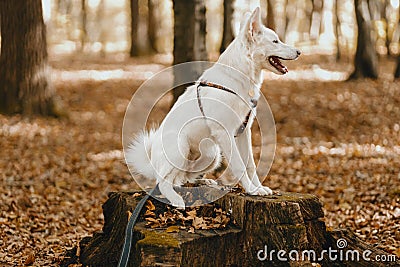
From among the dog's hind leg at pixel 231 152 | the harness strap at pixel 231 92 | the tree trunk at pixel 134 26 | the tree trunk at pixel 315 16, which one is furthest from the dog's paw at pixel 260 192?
the tree trunk at pixel 315 16

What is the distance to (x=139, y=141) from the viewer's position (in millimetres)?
5055

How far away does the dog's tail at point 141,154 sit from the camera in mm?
5043

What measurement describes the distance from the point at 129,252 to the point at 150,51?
2222 centimetres

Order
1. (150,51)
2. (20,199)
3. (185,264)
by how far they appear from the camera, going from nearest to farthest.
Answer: (185,264) < (20,199) < (150,51)

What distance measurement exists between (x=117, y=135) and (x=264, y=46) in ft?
26.2

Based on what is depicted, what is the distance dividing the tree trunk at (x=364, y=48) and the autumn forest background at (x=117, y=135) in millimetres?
30

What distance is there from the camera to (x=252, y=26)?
15.4 feet

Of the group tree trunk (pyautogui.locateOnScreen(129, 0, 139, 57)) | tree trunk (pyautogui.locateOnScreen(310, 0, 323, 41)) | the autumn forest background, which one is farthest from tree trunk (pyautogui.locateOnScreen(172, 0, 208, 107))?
tree trunk (pyautogui.locateOnScreen(310, 0, 323, 41))

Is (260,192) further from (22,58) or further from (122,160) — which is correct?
(22,58)

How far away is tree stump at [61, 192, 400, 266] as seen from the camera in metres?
4.43

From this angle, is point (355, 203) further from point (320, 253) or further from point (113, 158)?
point (113, 158)

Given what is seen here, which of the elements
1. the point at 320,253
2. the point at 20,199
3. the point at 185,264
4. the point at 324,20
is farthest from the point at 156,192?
the point at 324,20

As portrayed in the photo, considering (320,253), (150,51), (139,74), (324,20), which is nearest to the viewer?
(320,253)

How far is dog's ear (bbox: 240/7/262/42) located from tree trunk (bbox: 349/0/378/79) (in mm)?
12903
